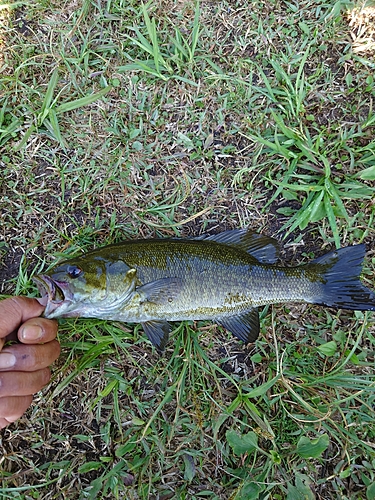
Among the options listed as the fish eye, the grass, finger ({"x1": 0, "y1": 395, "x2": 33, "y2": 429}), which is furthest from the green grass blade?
finger ({"x1": 0, "y1": 395, "x2": 33, "y2": 429})

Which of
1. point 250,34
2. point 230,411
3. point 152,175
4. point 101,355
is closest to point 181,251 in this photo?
point 152,175

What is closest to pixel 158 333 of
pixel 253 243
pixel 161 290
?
pixel 161 290

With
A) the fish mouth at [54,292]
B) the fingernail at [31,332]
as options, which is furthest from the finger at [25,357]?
the fish mouth at [54,292]

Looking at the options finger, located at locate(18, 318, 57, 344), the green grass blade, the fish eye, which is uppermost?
the green grass blade

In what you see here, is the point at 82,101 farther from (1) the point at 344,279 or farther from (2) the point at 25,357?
(1) the point at 344,279

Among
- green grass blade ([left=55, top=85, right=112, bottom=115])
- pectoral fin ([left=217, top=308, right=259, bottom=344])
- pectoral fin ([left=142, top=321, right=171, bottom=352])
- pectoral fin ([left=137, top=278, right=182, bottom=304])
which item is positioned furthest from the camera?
green grass blade ([left=55, top=85, right=112, bottom=115])

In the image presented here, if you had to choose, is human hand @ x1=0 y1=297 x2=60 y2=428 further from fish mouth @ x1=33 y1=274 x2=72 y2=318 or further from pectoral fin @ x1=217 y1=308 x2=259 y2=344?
pectoral fin @ x1=217 y1=308 x2=259 y2=344
